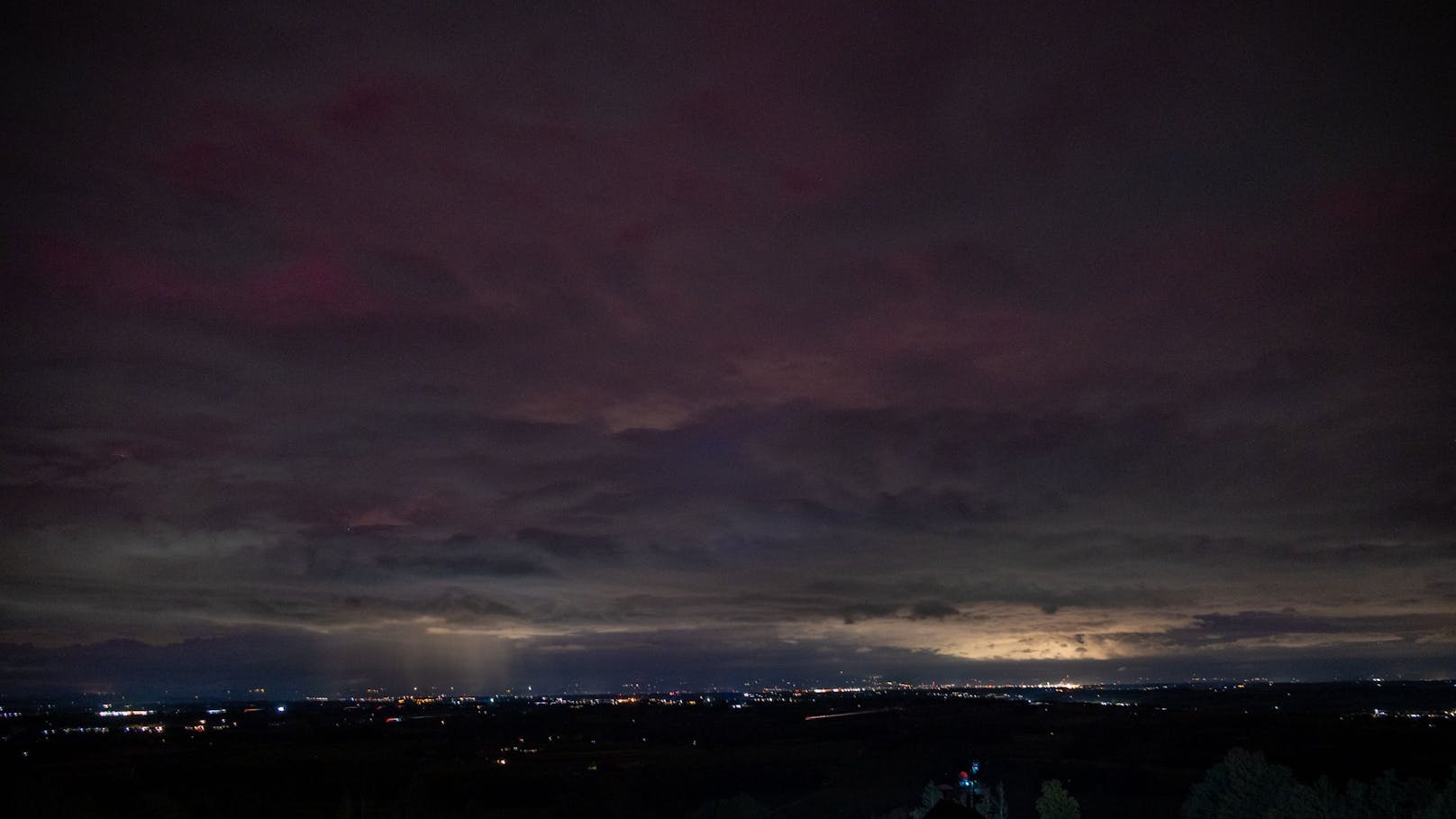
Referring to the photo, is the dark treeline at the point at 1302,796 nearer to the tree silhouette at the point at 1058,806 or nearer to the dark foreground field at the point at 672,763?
the tree silhouette at the point at 1058,806

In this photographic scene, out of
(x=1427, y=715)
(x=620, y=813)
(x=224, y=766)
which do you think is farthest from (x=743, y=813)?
(x=1427, y=715)

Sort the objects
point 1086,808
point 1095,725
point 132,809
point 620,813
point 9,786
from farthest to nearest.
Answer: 1. point 1095,725
2. point 1086,808
3. point 620,813
4. point 132,809
5. point 9,786

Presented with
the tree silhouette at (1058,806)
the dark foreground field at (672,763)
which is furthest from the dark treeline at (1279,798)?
the dark foreground field at (672,763)

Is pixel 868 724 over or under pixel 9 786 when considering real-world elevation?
under

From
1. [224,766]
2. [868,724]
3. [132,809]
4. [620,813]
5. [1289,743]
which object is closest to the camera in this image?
[132,809]

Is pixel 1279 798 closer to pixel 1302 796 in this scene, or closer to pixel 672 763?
pixel 1302 796

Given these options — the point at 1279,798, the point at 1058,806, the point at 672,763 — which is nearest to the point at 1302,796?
the point at 1279,798

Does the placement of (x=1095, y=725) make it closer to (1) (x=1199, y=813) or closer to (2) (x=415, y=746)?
(1) (x=1199, y=813)

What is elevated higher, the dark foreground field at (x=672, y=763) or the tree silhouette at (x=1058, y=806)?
the tree silhouette at (x=1058, y=806)

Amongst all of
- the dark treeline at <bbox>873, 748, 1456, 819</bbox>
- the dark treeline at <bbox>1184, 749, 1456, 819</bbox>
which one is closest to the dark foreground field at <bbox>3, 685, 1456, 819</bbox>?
the dark treeline at <bbox>873, 748, 1456, 819</bbox>
